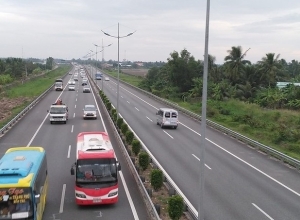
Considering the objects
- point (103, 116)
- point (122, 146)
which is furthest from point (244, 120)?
point (122, 146)

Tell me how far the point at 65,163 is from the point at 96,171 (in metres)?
7.64

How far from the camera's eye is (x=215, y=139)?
32094 millimetres

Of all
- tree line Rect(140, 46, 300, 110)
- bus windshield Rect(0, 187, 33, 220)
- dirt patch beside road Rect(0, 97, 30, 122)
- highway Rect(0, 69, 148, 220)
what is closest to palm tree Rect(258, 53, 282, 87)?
tree line Rect(140, 46, 300, 110)

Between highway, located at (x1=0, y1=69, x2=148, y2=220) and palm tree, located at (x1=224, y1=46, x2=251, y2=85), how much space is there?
33.2m

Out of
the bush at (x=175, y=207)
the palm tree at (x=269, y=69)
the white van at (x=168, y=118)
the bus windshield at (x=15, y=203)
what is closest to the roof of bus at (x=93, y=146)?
the bush at (x=175, y=207)

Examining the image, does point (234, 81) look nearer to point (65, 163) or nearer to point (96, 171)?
point (65, 163)

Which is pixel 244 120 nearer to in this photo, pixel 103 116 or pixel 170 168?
pixel 103 116

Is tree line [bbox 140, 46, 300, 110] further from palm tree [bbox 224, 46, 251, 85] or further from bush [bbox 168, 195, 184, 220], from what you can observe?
bush [bbox 168, 195, 184, 220]

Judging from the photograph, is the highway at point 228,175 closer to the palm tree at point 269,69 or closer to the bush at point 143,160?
the bush at point 143,160

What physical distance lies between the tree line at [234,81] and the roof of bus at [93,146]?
3893cm

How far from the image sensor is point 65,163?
74.7 feet

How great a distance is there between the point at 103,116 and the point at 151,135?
12.0m

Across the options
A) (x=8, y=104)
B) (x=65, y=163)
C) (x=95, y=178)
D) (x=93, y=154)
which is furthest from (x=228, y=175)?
(x=8, y=104)

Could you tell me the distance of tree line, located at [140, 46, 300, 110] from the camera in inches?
2221
